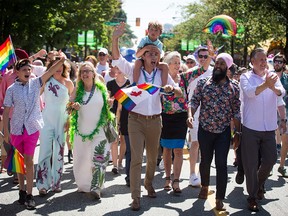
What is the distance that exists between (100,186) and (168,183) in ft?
3.66

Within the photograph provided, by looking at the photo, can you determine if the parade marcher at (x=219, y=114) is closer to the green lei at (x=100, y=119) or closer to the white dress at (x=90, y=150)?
the green lei at (x=100, y=119)

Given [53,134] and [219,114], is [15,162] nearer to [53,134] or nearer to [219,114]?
[53,134]

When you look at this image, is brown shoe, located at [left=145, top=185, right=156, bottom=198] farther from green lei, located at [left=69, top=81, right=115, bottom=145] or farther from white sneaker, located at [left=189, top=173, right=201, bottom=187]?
green lei, located at [left=69, top=81, right=115, bottom=145]

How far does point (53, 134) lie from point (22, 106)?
1.03 metres

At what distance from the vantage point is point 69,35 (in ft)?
142

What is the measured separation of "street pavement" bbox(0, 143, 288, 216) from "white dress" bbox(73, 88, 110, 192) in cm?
26

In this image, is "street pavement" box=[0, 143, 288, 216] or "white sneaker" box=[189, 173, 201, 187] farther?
"white sneaker" box=[189, 173, 201, 187]

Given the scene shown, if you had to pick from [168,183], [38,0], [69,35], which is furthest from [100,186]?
[69,35]

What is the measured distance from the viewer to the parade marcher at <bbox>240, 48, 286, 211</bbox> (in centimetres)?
675

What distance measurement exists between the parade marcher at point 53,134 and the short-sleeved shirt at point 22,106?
2.66ft

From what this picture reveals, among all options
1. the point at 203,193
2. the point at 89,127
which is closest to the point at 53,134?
the point at 89,127

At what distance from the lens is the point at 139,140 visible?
689 cm

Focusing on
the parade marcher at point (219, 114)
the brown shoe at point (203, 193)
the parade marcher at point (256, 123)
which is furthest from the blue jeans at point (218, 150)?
the brown shoe at point (203, 193)

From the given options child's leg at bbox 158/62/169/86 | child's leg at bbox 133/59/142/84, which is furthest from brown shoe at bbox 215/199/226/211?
child's leg at bbox 133/59/142/84
